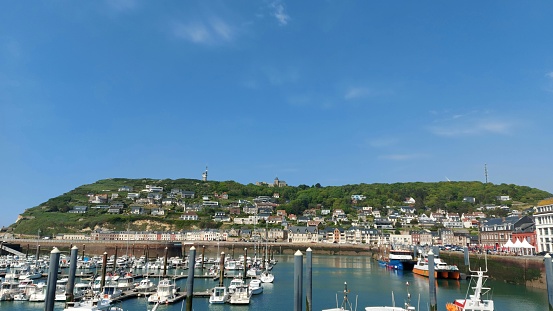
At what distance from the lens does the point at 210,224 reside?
149375 mm

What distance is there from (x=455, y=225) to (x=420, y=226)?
13123 mm

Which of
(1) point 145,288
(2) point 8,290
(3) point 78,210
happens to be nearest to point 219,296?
(1) point 145,288

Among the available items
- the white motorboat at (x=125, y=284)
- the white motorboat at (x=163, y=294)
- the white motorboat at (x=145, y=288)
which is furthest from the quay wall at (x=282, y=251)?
the white motorboat at (x=163, y=294)

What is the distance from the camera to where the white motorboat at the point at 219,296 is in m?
35.1

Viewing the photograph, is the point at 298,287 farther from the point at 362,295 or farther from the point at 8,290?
the point at 8,290

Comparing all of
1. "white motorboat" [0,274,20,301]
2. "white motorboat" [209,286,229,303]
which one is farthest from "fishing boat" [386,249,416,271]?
"white motorboat" [0,274,20,301]

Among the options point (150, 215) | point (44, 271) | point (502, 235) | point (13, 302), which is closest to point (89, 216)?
point (150, 215)

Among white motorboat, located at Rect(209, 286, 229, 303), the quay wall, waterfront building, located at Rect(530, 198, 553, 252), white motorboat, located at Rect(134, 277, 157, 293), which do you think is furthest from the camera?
waterfront building, located at Rect(530, 198, 553, 252)

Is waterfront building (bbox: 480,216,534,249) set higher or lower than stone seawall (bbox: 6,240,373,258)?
higher

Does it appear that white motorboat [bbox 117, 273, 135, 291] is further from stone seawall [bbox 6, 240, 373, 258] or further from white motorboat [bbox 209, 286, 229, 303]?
stone seawall [bbox 6, 240, 373, 258]

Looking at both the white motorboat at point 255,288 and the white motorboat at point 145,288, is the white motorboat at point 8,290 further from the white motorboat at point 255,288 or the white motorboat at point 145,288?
the white motorboat at point 255,288

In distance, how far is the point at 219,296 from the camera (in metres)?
35.4

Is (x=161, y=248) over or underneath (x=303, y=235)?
underneath

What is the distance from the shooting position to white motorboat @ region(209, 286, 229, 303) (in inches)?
1383
